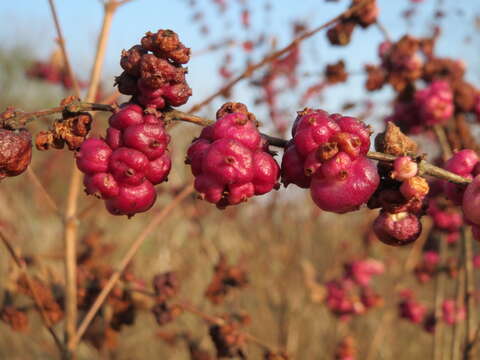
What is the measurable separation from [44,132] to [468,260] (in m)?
2.33

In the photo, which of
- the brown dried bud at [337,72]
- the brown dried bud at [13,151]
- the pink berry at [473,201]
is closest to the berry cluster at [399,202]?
the pink berry at [473,201]

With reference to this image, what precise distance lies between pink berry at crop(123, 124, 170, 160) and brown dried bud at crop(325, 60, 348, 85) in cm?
187

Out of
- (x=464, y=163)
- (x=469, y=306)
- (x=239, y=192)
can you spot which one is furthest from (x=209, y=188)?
(x=469, y=306)

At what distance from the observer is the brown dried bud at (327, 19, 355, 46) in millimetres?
2645

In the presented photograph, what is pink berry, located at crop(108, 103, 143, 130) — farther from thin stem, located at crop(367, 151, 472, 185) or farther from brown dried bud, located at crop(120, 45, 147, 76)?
thin stem, located at crop(367, 151, 472, 185)

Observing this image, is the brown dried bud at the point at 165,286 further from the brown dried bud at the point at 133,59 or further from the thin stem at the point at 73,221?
the brown dried bud at the point at 133,59

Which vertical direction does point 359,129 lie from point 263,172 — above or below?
above

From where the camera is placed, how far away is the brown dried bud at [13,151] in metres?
1.19

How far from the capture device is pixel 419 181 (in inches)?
49.0

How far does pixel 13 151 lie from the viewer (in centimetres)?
120

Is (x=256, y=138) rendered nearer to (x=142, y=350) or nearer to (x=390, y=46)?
(x=390, y=46)

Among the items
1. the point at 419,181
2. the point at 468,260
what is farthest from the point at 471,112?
the point at 419,181

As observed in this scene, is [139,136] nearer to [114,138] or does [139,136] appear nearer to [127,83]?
[114,138]

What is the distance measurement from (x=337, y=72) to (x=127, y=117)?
193 cm
